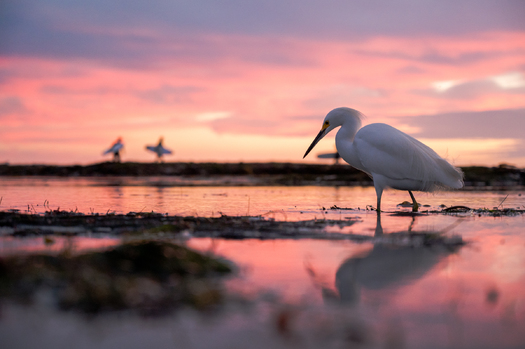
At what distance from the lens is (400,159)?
27.4 ft

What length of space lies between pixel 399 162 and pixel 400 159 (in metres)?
0.05

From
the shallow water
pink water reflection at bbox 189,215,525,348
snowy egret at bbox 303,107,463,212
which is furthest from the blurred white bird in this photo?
pink water reflection at bbox 189,215,525,348

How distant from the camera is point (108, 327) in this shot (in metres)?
2.52

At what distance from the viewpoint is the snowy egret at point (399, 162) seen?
8320mm

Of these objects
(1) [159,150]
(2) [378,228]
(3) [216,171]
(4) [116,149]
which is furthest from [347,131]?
(1) [159,150]

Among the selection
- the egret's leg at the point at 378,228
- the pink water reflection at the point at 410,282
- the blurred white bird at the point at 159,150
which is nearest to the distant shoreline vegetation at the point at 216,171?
the blurred white bird at the point at 159,150

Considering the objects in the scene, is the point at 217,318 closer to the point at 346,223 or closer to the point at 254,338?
the point at 254,338

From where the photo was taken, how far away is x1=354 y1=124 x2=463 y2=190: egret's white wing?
328 inches

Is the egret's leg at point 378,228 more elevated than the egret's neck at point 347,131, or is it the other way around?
the egret's neck at point 347,131

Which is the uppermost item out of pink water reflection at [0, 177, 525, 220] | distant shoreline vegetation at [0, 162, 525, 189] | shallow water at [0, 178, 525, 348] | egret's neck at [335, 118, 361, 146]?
egret's neck at [335, 118, 361, 146]

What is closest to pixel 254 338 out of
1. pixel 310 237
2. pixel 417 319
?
pixel 417 319

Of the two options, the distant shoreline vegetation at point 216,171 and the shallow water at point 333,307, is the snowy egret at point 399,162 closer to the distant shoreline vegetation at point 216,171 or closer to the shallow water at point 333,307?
the shallow water at point 333,307

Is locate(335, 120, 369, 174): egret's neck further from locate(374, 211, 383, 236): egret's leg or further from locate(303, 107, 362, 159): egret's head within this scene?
locate(374, 211, 383, 236): egret's leg

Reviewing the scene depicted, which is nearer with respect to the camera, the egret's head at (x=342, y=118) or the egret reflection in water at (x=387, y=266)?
the egret reflection in water at (x=387, y=266)
